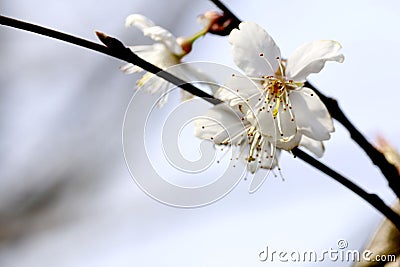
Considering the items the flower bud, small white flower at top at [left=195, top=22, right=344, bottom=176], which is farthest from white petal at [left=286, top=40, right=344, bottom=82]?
the flower bud

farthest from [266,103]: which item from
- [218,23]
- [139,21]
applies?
[139,21]

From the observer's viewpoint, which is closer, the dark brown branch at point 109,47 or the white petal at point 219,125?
the dark brown branch at point 109,47

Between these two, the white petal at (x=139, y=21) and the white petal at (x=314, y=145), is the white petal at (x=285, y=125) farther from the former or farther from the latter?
the white petal at (x=139, y=21)

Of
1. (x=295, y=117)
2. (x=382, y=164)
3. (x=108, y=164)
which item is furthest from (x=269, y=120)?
(x=108, y=164)

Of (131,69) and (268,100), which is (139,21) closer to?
(131,69)

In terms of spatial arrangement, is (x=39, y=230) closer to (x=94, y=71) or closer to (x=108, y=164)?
(x=108, y=164)

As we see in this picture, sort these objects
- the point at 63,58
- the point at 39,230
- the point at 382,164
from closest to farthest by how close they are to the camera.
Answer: the point at 382,164, the point at 39,230, the point at 63,58

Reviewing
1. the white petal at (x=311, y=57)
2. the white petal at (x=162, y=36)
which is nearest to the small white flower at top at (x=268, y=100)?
the white petal at (x=311, y=57)
